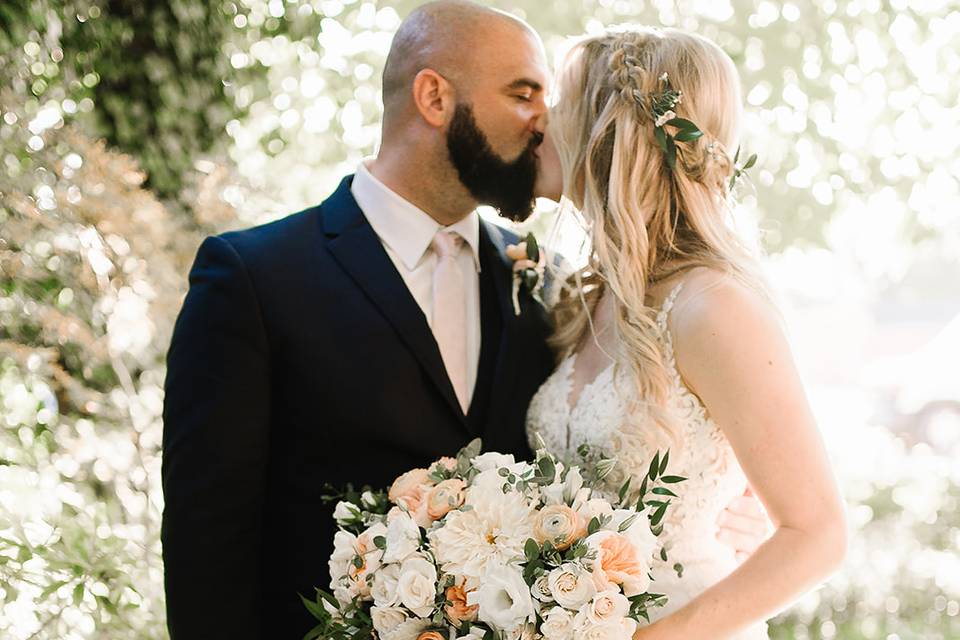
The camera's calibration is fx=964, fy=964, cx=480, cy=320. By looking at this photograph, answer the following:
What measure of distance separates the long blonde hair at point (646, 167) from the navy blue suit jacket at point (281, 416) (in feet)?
1.23

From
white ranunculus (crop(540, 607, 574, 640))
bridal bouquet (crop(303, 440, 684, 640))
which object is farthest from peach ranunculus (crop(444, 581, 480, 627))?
white ranunculus (crop(540, 607, 574, 640))

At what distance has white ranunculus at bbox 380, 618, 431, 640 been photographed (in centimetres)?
150

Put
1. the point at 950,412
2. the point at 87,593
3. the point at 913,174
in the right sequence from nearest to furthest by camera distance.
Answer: the point at 87,593, the point at 913,174, the point at 950,412

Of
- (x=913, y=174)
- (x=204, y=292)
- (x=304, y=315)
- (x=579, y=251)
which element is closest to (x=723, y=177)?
(x=579, y=251)

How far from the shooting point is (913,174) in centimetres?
372

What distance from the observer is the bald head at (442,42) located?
2471 millimetres

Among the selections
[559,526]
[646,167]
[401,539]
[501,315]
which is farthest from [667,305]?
[401,539]

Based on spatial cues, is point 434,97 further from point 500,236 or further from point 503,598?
point 503,598

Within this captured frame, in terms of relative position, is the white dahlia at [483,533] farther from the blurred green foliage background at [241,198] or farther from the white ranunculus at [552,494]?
the blurred green foliage background at [241,198]

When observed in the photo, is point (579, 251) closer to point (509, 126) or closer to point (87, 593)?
point (509, 126)

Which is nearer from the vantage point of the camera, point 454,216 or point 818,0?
point 454,216

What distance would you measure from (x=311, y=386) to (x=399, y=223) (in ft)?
1.59

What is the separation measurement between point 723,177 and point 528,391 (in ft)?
2.13

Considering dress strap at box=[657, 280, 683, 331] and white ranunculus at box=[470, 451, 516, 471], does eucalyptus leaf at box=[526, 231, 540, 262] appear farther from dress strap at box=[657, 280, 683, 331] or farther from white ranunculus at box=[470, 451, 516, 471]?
white ranunculus at box=[470, 451, 516, 471]
